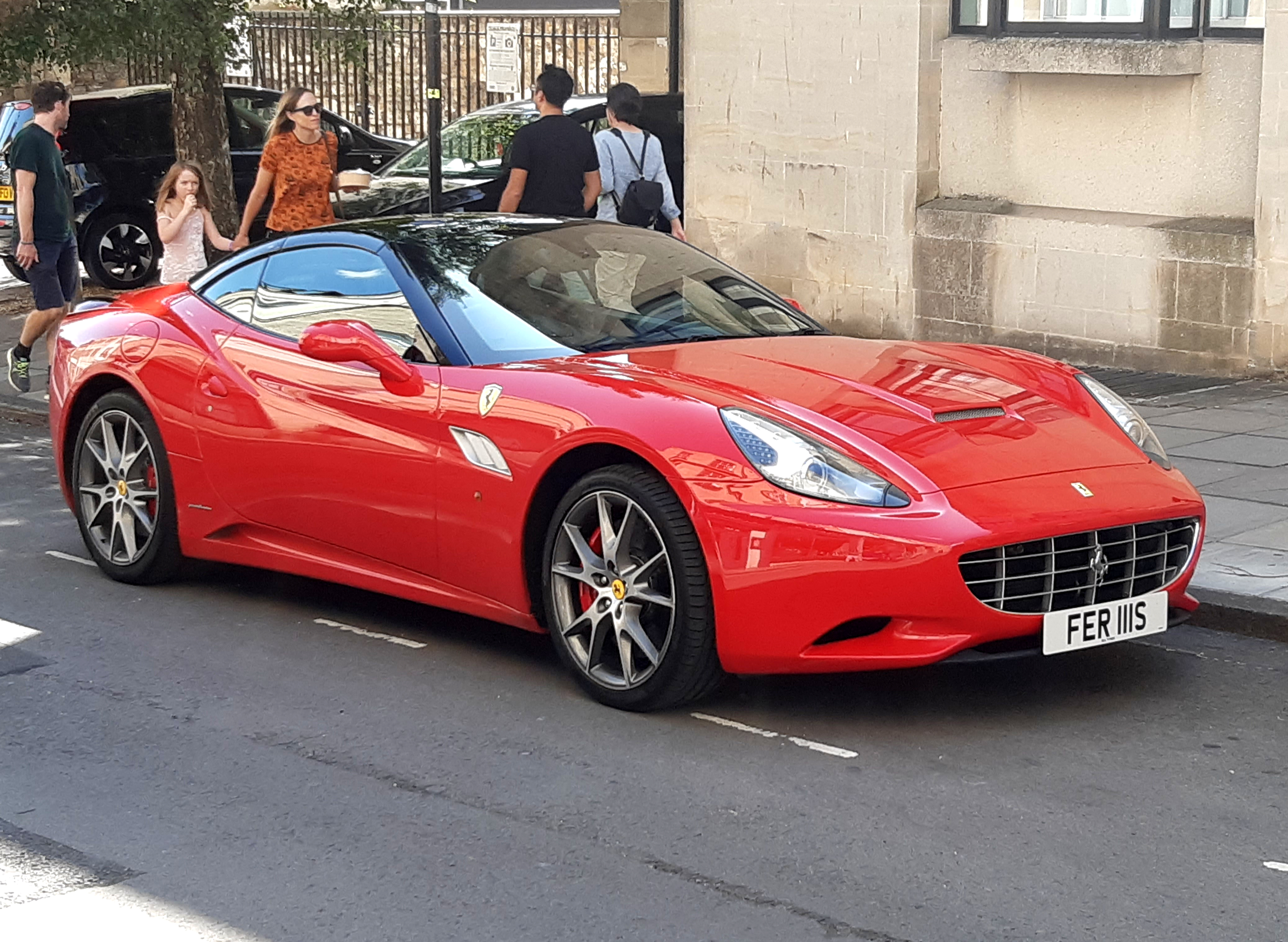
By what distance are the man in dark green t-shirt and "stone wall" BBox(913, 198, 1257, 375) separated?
5691 millimetres

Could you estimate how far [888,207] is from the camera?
13719mm

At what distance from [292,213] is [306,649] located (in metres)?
5.26

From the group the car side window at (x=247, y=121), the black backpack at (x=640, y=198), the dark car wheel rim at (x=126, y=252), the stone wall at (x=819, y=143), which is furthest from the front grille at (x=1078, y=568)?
the car side window at (x=247, y=121)

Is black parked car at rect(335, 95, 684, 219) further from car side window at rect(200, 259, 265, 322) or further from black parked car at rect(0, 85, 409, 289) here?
car side window at rect(200, 259, 265, 322)

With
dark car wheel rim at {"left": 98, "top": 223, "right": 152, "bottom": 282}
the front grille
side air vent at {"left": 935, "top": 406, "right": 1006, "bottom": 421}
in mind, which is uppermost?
side air vent at {"left": 935, "top": 406, "right": 1006, "bottom": 421}

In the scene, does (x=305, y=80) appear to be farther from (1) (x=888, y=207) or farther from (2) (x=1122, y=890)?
(2) (x=1122, y=890)

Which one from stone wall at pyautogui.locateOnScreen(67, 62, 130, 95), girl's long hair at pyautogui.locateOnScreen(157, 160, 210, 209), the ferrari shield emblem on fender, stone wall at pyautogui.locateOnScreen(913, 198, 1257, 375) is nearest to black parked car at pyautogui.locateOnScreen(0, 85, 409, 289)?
girl's long hair at pyautogui.locateOnScreen(157, 160, 210, 209)

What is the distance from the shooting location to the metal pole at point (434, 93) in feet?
43.4

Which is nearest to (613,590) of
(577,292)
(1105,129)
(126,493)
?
(577,292)

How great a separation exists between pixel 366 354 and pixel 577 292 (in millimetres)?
783

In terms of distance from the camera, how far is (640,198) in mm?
11164

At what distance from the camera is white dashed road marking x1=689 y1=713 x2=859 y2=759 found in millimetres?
5336

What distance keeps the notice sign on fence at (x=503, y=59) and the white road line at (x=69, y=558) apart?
6.75m

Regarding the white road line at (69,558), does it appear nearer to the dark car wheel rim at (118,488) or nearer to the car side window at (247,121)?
the dark car wheel rim at (118,488)
